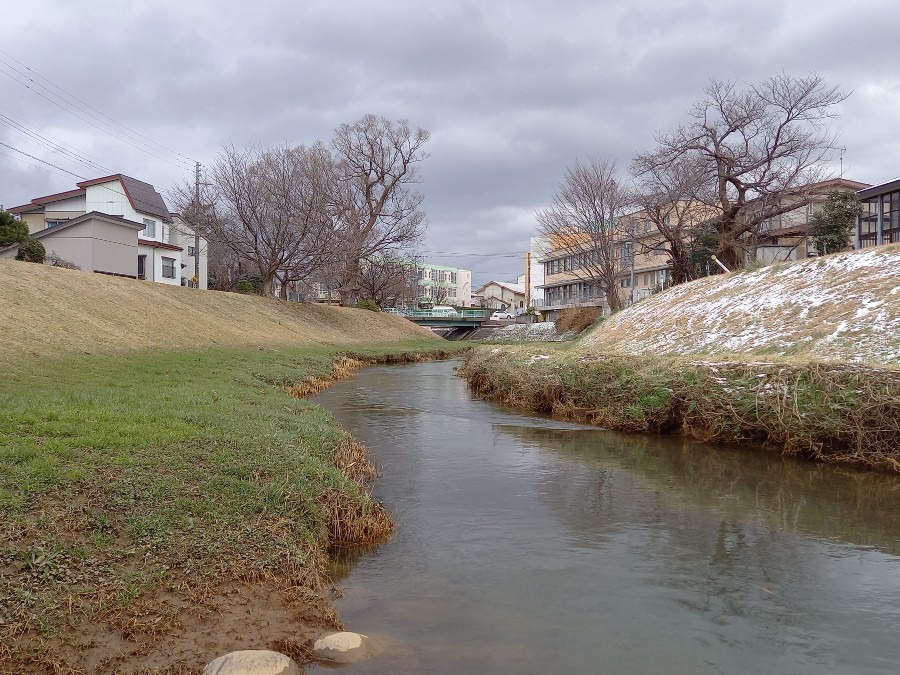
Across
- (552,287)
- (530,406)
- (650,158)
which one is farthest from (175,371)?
(552,287)

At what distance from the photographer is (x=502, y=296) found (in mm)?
142750

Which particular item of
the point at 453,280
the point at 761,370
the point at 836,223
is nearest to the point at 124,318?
the point at 761,370

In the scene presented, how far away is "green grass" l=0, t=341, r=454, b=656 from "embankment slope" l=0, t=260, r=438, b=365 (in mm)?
6148

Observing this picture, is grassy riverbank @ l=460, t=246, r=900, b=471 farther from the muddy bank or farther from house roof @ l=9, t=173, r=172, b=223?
house roof @ l=9, t=173, r=172, b=223

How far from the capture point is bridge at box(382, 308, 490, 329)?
7112 cm

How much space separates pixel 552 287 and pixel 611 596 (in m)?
78.6

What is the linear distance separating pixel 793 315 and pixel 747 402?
6404mm

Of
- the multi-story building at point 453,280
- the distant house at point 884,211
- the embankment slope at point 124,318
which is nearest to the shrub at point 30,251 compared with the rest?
the embankment slope at point 124,318

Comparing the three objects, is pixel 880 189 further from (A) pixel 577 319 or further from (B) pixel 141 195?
(B) pixel 141 195

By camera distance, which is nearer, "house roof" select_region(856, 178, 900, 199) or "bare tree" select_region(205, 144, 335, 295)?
"house roof" select_region(856, 178, 900, 199)

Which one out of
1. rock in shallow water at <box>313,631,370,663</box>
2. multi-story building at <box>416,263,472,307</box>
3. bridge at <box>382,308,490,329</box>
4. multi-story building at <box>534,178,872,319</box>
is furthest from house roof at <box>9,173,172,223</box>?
multi-story building at <box>416,263,472,307</box>

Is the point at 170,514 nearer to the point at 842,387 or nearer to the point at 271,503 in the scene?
the point at 271,503

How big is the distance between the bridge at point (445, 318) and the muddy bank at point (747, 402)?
55.6 meters

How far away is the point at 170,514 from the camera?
213 inches
